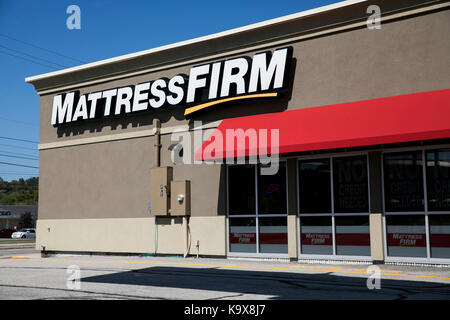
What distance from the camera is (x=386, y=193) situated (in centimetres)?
1457

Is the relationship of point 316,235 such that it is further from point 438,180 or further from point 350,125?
point 438,180

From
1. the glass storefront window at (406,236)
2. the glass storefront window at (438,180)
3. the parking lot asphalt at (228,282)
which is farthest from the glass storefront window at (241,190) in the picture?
the glass storefront window at (438,180)

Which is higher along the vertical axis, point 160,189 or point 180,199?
point 160,189

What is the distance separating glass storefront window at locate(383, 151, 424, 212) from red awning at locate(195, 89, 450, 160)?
1.39 meters

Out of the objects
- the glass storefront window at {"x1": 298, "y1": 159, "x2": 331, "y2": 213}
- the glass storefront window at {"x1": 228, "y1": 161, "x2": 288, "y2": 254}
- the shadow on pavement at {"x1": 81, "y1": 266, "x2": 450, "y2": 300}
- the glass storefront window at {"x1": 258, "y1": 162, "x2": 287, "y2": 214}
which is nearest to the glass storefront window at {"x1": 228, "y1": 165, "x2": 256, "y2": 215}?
the glass storefront window at {"x1": 228, "y1": 161, "x2": 288, "y2": 254}

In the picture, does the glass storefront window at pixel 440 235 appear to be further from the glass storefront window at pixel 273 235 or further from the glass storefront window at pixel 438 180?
the glass storefront window at pixel 273 235

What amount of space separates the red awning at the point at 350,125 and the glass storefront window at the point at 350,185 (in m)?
1.42

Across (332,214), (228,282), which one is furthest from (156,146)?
(228,282)

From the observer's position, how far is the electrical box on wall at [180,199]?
18203 mm

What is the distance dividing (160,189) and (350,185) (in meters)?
7.13

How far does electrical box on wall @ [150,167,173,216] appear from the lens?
18578 millimetres

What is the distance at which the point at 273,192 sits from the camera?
16672mm

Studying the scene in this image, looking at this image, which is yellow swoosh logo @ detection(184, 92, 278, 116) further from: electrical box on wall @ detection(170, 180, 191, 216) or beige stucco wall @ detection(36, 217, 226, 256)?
beige stucco wall @ detection(36, 217, 226, 256)

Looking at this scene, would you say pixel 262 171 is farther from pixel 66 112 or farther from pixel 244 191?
pixel 66 112
